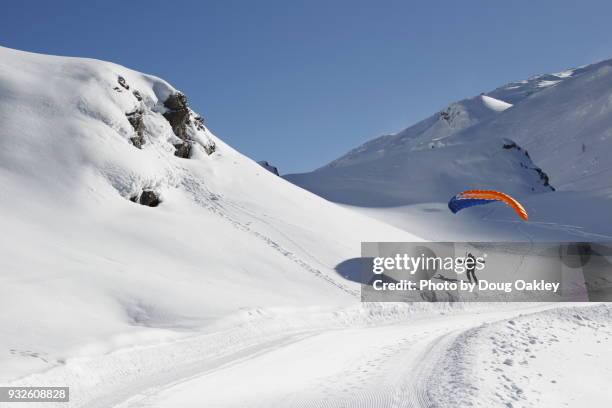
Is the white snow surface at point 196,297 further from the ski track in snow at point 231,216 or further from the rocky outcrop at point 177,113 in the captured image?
the rocky outcrop at point 177,113

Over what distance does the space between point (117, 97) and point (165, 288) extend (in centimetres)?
1623

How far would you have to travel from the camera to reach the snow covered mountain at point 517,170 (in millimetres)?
51825

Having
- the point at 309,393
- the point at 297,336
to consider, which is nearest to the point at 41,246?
the point at 297,336

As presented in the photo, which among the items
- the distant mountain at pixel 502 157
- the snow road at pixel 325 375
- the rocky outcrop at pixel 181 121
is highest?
the distant mountain at pixel 502 157

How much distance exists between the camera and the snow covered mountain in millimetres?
51825

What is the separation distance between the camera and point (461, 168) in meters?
67.5

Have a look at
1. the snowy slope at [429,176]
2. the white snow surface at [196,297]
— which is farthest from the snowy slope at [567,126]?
the white snow surface at [196,297]

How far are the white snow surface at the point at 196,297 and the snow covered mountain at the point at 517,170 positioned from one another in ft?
50.3

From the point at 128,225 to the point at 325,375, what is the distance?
46.2ft

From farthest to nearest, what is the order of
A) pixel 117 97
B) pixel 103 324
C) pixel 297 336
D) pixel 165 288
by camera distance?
1. pixel 117 97
2. pixel 165 288
3. pixel 297 336
4. pixel 103 324

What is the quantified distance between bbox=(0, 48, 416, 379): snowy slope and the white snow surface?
9 centimetres

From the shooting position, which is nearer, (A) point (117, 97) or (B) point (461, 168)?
(A) point (117, 97)

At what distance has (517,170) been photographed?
68938 millimetres

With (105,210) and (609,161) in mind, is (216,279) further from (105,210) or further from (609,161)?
(609,161)
